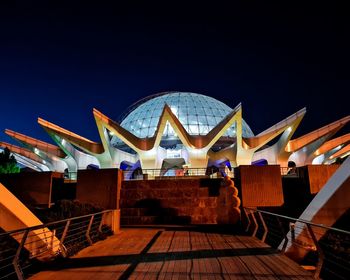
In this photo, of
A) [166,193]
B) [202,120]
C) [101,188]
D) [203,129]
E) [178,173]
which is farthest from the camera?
[202,120]

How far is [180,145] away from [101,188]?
26.9 meters

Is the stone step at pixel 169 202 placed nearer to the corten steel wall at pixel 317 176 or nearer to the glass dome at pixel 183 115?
the corten steel wall at pixel 317 176

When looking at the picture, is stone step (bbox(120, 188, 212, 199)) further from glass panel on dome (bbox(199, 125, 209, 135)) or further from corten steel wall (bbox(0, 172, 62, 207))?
glass panel on dome (bbox(199, 125, 209, 135))

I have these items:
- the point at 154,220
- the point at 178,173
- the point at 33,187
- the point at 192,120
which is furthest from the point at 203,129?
the point at 154,220

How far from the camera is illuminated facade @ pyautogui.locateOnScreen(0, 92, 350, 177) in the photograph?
32.7 meters

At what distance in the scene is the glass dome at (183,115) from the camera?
147 ft

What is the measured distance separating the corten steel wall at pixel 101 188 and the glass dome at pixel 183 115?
27352 millimetres

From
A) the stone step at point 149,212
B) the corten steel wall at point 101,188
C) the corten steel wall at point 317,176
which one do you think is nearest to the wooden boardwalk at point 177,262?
the stone step at point 149,212

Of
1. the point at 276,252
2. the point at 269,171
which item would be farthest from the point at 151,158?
the point at 276,252

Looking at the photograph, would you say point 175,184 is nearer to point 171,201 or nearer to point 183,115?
point 171,201

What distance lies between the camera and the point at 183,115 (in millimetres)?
47094

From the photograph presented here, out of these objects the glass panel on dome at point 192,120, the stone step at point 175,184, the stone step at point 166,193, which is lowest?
the stone step at point 166,193

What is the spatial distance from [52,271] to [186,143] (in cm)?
2843

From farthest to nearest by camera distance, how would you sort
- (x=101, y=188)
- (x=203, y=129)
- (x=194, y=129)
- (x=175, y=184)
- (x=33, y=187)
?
(x=203, y=129) < (x=194, y=129) < (x=33, y=187) < (x=175, y=184) < (x=101, y=188)
